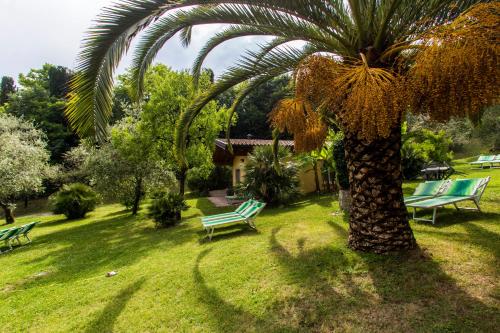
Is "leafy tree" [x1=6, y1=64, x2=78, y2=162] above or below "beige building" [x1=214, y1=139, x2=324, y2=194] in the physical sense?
A: above

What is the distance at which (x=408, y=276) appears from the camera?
413 centimetres

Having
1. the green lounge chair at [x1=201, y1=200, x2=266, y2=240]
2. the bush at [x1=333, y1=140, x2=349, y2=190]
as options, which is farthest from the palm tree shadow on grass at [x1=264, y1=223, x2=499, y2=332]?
the bush at [x1=333, y1=140, x2=349, y2=190]

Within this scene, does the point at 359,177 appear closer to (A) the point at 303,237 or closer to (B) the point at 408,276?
(B) the point at 408,276

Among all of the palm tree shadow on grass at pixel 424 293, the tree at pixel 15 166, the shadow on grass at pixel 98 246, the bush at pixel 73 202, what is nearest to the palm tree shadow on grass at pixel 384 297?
the palm tree shadow on grass at pixel 424 293

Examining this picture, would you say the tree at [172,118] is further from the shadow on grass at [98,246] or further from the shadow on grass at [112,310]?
the shadow on grass at [112,310]

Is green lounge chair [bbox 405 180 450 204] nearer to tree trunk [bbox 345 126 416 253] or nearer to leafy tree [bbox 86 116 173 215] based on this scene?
tree trunk [bbox 345 126 416 253]

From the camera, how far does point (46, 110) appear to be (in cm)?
3750

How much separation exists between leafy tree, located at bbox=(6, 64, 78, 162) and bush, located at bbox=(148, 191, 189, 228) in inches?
1187

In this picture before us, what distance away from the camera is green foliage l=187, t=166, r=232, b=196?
78.3ft

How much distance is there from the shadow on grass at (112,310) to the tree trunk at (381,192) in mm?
4377

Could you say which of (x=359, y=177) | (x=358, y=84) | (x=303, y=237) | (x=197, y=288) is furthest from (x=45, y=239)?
(x=358, y=84)

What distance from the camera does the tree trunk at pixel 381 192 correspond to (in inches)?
183

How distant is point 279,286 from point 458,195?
585cm

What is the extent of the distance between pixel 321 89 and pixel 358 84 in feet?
1.68
